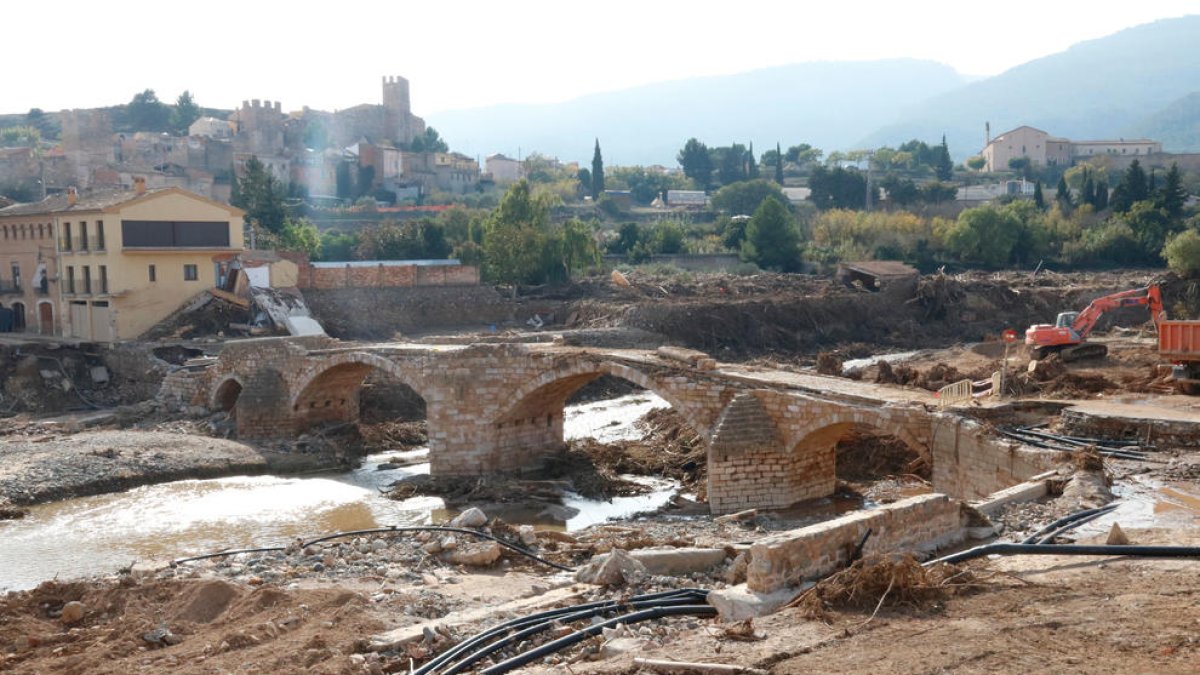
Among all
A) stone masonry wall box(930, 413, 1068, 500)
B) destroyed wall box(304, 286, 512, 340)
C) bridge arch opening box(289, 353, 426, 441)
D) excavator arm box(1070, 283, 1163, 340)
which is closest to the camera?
stone masonry wall box(930, 413, 1068, 500)

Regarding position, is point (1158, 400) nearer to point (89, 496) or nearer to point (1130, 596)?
point (1130, 596)

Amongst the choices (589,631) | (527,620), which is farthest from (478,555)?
(589,631)

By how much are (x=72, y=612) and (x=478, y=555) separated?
5.34 metres

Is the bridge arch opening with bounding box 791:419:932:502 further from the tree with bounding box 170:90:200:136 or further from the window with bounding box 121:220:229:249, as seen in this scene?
the tree with bounding box 170:90:200:136

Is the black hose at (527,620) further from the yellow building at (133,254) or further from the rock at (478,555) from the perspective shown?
the yellow building at (133,254)

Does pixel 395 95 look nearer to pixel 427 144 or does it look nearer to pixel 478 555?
pixel 427 144

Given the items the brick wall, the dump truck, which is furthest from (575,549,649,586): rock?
the brick wall

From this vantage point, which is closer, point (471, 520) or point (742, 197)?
point (471, 520)

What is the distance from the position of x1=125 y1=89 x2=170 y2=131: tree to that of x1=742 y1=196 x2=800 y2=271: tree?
236ft

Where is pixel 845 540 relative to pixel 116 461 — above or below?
above

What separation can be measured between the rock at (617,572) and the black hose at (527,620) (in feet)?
2.71

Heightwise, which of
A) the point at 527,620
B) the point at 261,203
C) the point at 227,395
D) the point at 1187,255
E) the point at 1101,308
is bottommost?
the point at 227,395

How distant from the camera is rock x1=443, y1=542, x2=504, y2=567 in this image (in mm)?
16562

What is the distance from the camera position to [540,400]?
27438mm
